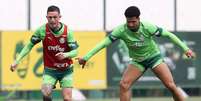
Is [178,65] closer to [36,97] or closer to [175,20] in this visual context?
[175,20]

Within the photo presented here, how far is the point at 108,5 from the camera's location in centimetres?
2242

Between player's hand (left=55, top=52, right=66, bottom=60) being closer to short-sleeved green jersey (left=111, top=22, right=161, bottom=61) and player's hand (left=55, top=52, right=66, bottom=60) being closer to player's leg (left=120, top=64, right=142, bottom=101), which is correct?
short-sleeved green jersey (left=111, top=22, right=161, bottom=61)

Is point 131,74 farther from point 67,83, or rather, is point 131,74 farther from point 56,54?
point 56,54

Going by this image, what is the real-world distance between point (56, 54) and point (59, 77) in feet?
1.52

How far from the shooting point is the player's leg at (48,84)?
13164mm

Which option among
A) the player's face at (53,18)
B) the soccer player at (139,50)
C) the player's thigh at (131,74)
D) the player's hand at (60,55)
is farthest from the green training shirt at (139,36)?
the player's face at (53,18)

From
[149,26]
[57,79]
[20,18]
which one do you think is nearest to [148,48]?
[149,26]

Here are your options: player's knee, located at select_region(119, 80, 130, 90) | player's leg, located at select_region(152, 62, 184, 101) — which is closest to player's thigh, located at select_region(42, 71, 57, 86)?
player's knee, located at select_region(119, 80, 130, 90)

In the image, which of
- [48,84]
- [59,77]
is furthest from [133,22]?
[48,84]

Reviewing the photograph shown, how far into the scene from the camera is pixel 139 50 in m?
13.5

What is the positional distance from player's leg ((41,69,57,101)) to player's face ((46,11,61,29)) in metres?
0.81

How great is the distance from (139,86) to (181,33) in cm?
179

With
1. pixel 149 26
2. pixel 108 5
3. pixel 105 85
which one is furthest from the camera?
pixel 108 5

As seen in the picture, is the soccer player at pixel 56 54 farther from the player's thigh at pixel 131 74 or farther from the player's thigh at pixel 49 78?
the player's thigh at pixel 131 74
